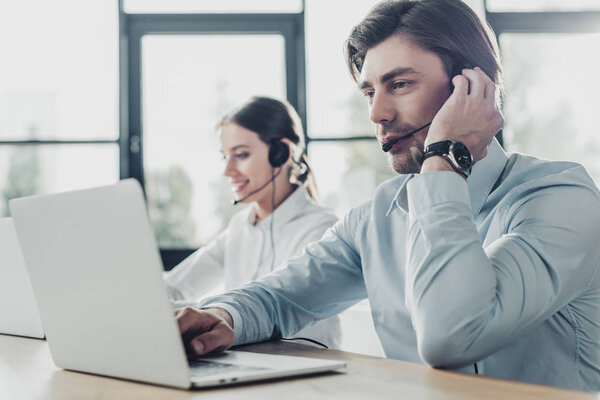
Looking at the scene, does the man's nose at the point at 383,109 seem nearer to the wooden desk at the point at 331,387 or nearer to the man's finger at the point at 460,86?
the man's finger at the point at 460,86

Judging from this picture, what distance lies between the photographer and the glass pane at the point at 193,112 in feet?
10.1

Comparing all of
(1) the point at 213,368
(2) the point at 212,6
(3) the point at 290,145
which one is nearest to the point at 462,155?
(1) the point at 213,368

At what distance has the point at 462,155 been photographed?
44.0 inches

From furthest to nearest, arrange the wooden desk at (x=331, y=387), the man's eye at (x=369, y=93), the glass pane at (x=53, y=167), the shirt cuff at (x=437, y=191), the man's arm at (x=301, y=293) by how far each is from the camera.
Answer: the glass pane at (x=53, y=167)
the man's eye at (x=369, y=93)
the man's arm at (x=301, y=293)
the shirt cuff at (x=437, y=191)
the wooden desk at (x=331, y=387)

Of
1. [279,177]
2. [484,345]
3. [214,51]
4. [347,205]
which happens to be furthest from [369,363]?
[214,51]

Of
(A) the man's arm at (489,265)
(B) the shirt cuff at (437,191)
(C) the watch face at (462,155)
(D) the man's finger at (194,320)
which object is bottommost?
(D) the man's finger at (194,320)

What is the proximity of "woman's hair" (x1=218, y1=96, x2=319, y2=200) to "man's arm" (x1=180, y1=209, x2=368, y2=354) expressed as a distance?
1.10 metres

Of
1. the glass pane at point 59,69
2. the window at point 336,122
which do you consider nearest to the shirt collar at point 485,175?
the window at point 336,122

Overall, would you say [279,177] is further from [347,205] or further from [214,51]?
[214,51]

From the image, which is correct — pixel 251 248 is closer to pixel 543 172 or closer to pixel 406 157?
pixel 406 157

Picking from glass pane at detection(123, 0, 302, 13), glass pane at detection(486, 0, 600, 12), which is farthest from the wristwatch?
glass pane at detection(486, 0, 600, 12)

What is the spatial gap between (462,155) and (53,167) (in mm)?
2482

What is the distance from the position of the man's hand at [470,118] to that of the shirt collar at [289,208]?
49.3 inches

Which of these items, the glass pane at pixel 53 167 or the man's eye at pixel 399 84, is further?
the glass pane at pixel 53 167
